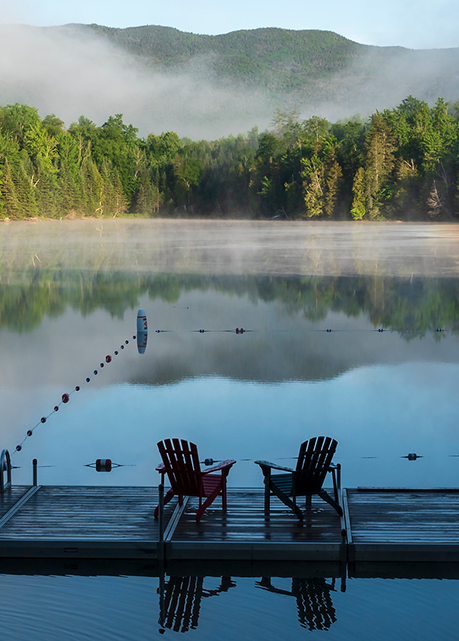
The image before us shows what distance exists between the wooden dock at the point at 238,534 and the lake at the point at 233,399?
0.77 feet

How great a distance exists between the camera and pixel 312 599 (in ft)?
20.8

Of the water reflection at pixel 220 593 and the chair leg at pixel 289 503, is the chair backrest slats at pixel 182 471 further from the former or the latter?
the water reflection at pixel 220 593

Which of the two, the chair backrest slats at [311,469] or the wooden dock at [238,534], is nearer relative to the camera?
the wooden dock at [238,534]

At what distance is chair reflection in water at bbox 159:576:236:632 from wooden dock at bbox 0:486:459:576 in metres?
0.21

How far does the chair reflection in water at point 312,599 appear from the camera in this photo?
6016 millimetres

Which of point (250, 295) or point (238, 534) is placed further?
point (250, 295)

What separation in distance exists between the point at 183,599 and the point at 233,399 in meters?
6.84

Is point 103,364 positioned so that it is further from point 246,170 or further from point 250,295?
point 246,170

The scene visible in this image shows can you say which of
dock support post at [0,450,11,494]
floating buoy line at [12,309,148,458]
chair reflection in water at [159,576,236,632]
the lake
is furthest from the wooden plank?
dock support post at [0,450,11,494]

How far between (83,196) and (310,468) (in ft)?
371

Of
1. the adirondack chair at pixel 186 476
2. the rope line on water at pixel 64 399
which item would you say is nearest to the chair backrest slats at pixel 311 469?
the adirondack chair at pixel 186 476

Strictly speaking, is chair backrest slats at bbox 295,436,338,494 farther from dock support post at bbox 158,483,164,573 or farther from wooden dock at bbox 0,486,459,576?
dock support post at bbox 158,483,164,573

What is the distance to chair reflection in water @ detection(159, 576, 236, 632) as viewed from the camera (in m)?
6.02

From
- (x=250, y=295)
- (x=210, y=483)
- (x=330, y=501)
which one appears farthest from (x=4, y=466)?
(x=250, y=295)
